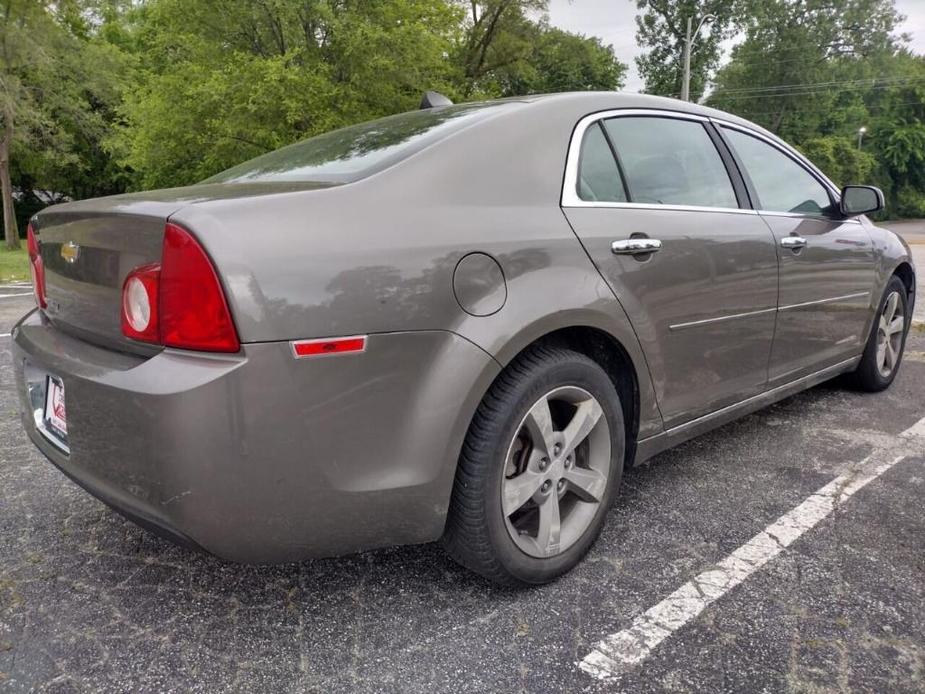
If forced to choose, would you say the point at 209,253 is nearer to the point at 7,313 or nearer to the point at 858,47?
the point at 7,313

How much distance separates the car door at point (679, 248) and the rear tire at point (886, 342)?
1.43m

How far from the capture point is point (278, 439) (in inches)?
63.1

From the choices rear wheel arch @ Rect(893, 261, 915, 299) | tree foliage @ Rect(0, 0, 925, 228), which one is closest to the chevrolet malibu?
rear wheel arch @ Rect(893, 261, 915, 299)

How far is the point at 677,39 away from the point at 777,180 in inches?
1710

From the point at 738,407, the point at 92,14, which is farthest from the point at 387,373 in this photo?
the point at 92,14

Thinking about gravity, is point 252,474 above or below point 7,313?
above

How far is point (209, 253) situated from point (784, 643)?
5.71 feet

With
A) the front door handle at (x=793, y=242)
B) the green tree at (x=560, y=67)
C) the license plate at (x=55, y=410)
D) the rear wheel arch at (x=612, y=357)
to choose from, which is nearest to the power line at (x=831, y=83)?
the green tree at (x=560, y=67)

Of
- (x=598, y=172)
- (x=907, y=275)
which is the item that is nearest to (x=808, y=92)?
(x=907, y=275)

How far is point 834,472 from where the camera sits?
119 inches

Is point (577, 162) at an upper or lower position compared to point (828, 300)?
upper

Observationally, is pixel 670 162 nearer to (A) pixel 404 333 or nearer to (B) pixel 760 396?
(B) pixel 760 396

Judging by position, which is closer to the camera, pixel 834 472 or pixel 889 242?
pixel 834 472

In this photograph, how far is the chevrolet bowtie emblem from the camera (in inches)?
76.9
